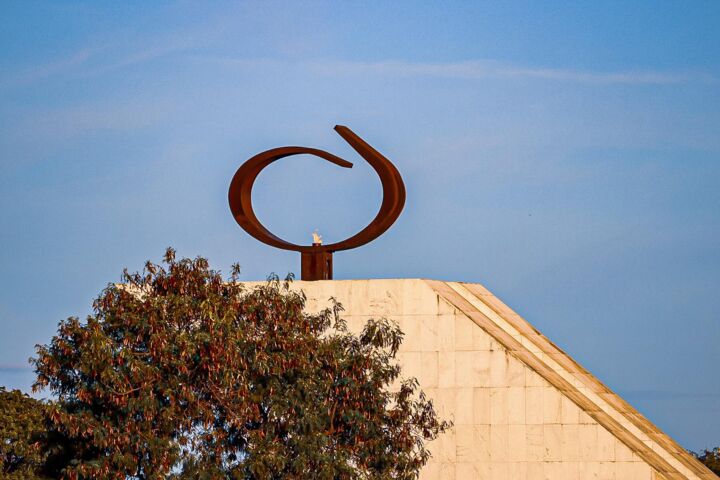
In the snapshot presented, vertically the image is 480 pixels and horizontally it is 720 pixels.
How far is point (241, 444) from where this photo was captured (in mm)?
30438

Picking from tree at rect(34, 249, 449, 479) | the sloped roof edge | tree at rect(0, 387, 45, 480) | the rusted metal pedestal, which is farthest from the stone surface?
tree at rect(0, 387, 45, 480)

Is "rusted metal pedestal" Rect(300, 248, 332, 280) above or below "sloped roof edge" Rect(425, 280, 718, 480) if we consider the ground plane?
above

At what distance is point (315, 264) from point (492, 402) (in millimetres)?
6109

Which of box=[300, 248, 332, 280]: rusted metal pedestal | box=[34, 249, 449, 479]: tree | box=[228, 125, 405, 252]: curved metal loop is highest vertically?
box=[228, 125, 405, 252]: curved metal loop

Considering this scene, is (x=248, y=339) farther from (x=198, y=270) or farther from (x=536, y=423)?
(x=536, y=423)

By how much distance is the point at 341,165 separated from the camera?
40.7m

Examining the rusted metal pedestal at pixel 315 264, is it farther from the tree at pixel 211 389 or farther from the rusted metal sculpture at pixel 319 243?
the tree at pixel 211 389

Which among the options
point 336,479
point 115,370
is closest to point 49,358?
point 115,370

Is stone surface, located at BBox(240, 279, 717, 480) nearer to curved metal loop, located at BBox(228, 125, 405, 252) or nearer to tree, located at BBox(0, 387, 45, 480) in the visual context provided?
curved metal loop, located at BBox(228, 125, 405, 252)

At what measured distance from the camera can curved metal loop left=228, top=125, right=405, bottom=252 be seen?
1569 inches

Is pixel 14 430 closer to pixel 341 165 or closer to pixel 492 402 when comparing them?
pixel 341 165

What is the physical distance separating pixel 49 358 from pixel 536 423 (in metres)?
13.0

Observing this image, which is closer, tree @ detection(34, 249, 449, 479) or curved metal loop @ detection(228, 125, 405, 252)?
tree @ detection(34, 249, 449, 479)

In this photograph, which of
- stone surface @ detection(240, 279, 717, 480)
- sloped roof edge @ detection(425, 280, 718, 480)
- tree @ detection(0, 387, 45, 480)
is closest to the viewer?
stone surface @ detection(240, 279, 717, 480)
